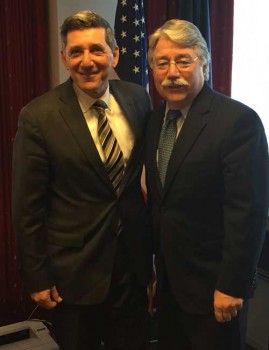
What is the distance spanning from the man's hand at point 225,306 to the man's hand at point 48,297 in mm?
581

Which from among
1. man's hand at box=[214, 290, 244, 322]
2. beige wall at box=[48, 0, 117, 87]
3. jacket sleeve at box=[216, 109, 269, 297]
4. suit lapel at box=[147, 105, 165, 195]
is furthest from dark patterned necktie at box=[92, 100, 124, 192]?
beige wall at box=[48, 0, 117, 87]

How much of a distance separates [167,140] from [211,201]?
0.27 metres

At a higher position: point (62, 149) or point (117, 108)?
point (117, 108)

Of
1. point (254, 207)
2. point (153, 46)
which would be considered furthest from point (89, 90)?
point (254, 207)

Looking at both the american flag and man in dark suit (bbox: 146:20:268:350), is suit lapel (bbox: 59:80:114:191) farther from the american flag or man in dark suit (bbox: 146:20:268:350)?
the american flag

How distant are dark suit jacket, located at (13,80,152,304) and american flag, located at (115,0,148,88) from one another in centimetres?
93

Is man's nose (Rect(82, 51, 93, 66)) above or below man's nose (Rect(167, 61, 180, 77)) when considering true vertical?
above

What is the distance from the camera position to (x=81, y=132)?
155 centimetres

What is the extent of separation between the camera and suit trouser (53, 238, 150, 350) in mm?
1682

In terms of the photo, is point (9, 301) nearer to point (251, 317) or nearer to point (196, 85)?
point (251, 317)

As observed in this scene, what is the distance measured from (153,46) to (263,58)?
1.39 metres

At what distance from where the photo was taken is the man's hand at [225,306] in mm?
1465

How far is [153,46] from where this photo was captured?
1.57m

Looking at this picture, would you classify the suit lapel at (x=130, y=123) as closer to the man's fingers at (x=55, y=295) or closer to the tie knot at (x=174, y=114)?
the tie knot at (x=174, y=114)
